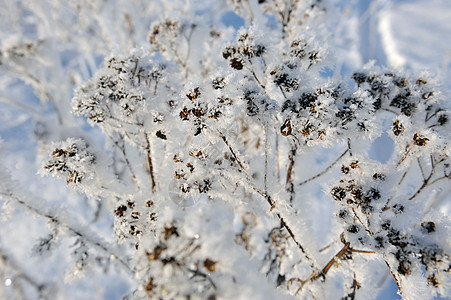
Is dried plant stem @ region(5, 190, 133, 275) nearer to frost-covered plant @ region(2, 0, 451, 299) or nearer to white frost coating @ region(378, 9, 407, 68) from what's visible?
frost-covered plant @ region(2, 0, 451, 299)

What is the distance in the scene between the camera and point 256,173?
78.3 inches

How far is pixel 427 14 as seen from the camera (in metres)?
6.66

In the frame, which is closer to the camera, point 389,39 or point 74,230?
point 74,230

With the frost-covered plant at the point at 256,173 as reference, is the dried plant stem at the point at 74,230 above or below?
below

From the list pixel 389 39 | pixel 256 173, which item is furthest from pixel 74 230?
pixel 389 39

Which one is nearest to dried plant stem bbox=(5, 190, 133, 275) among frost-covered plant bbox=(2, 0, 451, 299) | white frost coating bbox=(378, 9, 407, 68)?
frost-covered plant bbox=(2, 0, 451, 299)

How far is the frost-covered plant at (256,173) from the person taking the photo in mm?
818

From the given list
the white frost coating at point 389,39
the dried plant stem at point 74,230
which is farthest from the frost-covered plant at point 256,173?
the white frost coating at point 389,39

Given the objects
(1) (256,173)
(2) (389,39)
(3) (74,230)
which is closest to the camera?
(3) (74,230)

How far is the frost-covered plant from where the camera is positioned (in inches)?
32.2

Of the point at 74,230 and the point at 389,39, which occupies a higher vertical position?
the point at 389,39

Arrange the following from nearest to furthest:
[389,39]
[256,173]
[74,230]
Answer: [74,230] < [256,173] < [389,39]

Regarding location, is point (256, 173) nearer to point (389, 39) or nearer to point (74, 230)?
point (74, 230)

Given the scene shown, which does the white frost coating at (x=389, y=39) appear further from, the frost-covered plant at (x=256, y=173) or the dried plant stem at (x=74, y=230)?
the dried plant stem at (x=74, y=230)
